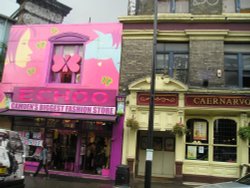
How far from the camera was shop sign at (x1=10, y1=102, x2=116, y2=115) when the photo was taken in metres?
16.1

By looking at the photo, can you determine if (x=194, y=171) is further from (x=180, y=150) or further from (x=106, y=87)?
(x=106, y=87)

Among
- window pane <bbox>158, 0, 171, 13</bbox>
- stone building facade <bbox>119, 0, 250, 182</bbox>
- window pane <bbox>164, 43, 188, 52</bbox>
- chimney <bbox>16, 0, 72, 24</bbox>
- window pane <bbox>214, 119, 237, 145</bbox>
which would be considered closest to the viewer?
stone building facade <bbox>119, 0, 250, 182</bbox>

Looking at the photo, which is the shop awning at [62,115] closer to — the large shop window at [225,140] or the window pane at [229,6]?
the large shop window at [225,140]

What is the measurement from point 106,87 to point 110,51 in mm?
1944

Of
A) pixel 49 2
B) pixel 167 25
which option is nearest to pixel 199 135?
pixel 167 25

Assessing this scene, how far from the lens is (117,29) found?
56.7ft

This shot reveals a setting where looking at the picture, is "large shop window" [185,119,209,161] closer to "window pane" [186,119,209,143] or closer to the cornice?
"window pane" [186,119,209,143]

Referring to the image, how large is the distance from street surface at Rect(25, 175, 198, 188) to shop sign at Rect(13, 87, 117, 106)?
150 inches

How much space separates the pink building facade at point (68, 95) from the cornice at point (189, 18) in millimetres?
1012

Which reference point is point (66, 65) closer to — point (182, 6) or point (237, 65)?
point (182, 6)

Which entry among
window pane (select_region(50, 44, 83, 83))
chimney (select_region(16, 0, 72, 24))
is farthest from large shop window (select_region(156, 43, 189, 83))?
chimney (select_region(16, 0, 72, 24))

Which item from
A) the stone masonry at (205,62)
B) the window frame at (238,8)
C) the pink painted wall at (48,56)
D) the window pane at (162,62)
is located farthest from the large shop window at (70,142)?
the window frame at (238,8)

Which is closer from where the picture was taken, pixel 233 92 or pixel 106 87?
pixel 233 92

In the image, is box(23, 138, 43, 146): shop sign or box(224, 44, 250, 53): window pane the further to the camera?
box(23, 138, 43, 146): shop sign
